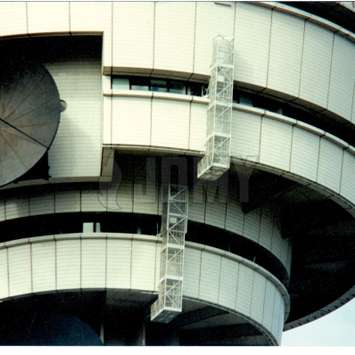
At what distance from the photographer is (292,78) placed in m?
59.6

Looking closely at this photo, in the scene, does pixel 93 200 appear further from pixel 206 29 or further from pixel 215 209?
pixel 206 29

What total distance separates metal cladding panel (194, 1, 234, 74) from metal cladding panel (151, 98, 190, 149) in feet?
5.94

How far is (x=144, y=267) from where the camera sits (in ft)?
195

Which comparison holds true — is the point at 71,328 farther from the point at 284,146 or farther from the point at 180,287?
the point at 284,146

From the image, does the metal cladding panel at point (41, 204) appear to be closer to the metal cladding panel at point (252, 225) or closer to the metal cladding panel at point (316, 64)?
the metal cladding panel at point (252, 225)

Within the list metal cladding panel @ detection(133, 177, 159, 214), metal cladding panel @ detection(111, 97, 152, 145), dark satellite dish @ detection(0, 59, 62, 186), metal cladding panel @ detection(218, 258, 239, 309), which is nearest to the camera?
dark satellite dish @ detection(0, 59, 62, 186)

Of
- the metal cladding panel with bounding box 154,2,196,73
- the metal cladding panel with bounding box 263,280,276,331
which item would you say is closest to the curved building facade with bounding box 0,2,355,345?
the metal cladding panel with bounding box 154,2,196,73

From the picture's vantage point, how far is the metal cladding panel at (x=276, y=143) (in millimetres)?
58875

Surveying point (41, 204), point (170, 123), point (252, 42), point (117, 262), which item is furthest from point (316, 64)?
point (41, 204)

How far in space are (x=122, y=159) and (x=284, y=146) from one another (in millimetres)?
6942

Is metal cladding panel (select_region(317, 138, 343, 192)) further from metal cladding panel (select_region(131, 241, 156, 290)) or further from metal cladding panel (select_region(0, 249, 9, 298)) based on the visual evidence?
metal cladding panel (select_region(0, 249, 9, 298))

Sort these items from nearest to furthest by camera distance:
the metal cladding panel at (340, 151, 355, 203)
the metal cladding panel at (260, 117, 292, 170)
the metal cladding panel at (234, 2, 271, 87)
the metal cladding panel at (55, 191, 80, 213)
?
the metal cladding panel at (234, 2, 271, 87) → the metal cladding panel at (260, 117, 292, 170) → the metal cladding panel at (55, 191, 80, 213) → the metal cladding panel at (340, 151, 355, 203)

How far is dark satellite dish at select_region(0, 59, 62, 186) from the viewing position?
55.4m

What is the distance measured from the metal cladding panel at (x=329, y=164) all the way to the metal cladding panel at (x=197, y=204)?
16.8ft
